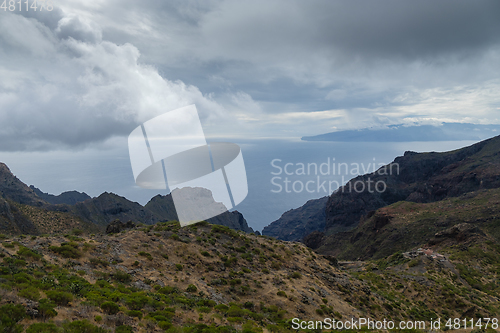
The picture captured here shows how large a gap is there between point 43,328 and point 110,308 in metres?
3.92

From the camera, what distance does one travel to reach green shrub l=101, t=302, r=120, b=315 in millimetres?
13242

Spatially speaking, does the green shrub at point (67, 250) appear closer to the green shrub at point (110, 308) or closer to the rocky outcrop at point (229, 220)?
the green shrub at point (110, 308)

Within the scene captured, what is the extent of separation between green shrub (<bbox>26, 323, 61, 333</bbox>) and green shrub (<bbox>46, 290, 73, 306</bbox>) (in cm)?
319

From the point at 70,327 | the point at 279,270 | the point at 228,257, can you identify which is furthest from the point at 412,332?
the point at 70,327

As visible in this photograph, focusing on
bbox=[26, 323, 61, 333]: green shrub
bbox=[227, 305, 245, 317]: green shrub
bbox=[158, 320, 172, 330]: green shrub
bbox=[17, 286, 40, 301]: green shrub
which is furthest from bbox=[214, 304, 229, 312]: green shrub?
bbox=[17, 286, 40, 301]: green shrub


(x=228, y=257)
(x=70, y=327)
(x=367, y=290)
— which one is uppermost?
(x=70, y=327)

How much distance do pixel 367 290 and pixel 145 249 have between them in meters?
27.5

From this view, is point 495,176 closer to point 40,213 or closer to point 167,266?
point 167,266

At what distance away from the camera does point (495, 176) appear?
11294 cm

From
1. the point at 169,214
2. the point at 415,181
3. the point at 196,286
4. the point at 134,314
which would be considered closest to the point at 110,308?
the point at 134,314

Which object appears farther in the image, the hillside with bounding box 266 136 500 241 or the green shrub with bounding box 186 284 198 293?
the hillside with bounding box 266 136 500 241

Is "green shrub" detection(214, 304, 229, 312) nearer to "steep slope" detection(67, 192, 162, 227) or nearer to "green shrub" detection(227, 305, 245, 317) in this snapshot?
"green shrub" detection(227, 305, 245, 317)

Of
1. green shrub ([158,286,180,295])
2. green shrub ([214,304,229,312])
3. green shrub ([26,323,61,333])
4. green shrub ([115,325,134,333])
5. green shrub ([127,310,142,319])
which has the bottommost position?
green shrub ([214,304,229,312])

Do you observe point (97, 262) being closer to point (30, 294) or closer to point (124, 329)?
point (30, 294)
